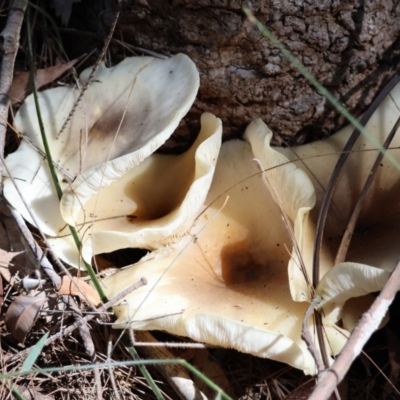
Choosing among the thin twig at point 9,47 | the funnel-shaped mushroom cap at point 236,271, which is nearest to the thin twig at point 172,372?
the funnel-shaped mushroom cap at point 236,271

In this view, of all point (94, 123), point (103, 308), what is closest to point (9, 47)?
point (94, 123)

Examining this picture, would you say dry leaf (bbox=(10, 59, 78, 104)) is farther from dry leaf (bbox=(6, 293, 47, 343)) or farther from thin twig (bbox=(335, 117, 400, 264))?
thin twig (bbox=(335, 117, 400, 264))

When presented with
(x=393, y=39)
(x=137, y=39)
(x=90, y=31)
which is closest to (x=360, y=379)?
(x=393, y=39)

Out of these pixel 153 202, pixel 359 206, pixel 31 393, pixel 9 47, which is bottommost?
pixel 31 393

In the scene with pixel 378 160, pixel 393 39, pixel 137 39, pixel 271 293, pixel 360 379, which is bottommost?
pixel 360 379

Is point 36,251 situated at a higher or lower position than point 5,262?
higher

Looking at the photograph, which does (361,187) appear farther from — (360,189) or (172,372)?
(172,372)

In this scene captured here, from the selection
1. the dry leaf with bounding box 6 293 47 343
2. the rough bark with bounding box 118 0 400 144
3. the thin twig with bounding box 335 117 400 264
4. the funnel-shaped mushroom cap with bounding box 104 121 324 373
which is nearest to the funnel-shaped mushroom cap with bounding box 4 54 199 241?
the rough bark with bounding box 118 0 400 144

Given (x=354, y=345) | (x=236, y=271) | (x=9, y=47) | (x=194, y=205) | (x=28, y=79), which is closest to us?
(x=354, y=345)

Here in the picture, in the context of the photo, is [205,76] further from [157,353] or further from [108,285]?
[157,353]
